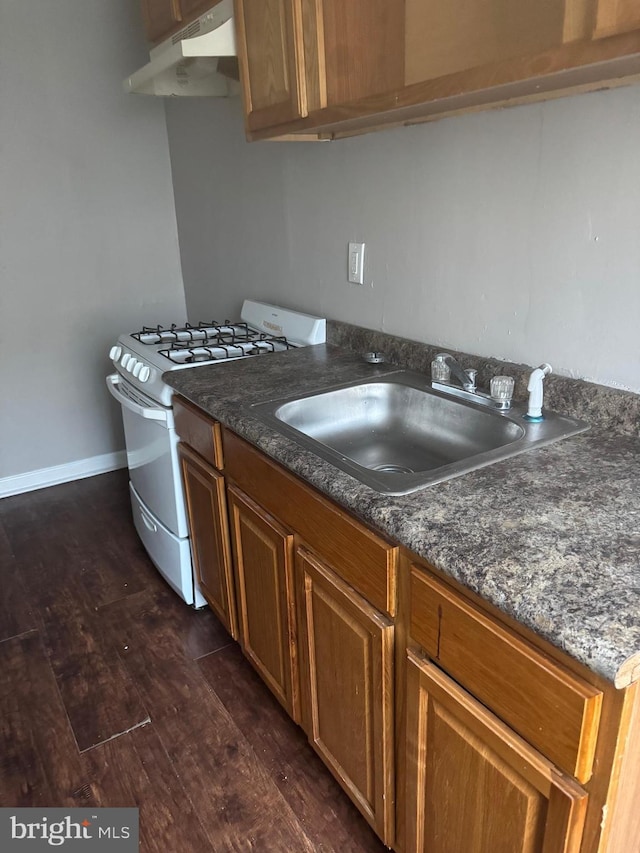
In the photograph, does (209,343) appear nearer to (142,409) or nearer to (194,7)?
(142,409)

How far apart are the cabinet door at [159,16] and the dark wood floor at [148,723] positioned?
1940mm

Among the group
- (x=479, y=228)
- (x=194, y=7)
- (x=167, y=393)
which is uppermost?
(x=194, y=7)

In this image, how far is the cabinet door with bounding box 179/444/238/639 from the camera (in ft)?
5.85

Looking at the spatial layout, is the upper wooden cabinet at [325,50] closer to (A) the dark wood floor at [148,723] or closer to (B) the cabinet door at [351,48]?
(B) the cabinet door at [351,48]

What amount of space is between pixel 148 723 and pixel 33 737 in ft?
1.02

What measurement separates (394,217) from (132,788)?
66.1 inches

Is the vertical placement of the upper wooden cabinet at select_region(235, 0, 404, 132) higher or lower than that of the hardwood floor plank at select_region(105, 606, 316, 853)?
higher

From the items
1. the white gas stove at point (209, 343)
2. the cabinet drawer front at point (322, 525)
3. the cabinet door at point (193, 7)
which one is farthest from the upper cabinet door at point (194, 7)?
the cabinet drawer front at point (322, 525)

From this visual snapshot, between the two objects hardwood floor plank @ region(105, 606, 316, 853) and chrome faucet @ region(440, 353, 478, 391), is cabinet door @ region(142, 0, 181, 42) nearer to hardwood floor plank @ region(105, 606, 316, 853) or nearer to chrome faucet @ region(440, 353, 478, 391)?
chrome faucet @ region(440, 353, 478, 391)

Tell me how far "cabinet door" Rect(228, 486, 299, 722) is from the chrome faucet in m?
0.58

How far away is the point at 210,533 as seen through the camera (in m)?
1.90

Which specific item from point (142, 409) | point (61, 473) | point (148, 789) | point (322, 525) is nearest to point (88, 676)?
point (148, 789)

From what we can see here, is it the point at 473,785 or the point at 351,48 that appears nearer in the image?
the point at 473,785

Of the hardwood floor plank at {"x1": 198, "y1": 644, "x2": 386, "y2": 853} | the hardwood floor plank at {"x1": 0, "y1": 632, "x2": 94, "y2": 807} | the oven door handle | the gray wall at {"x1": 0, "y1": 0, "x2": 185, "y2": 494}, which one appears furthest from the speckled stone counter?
the gray wall at {"x1": 0, "y1": 0, "x2": 185, "y2": 494}
